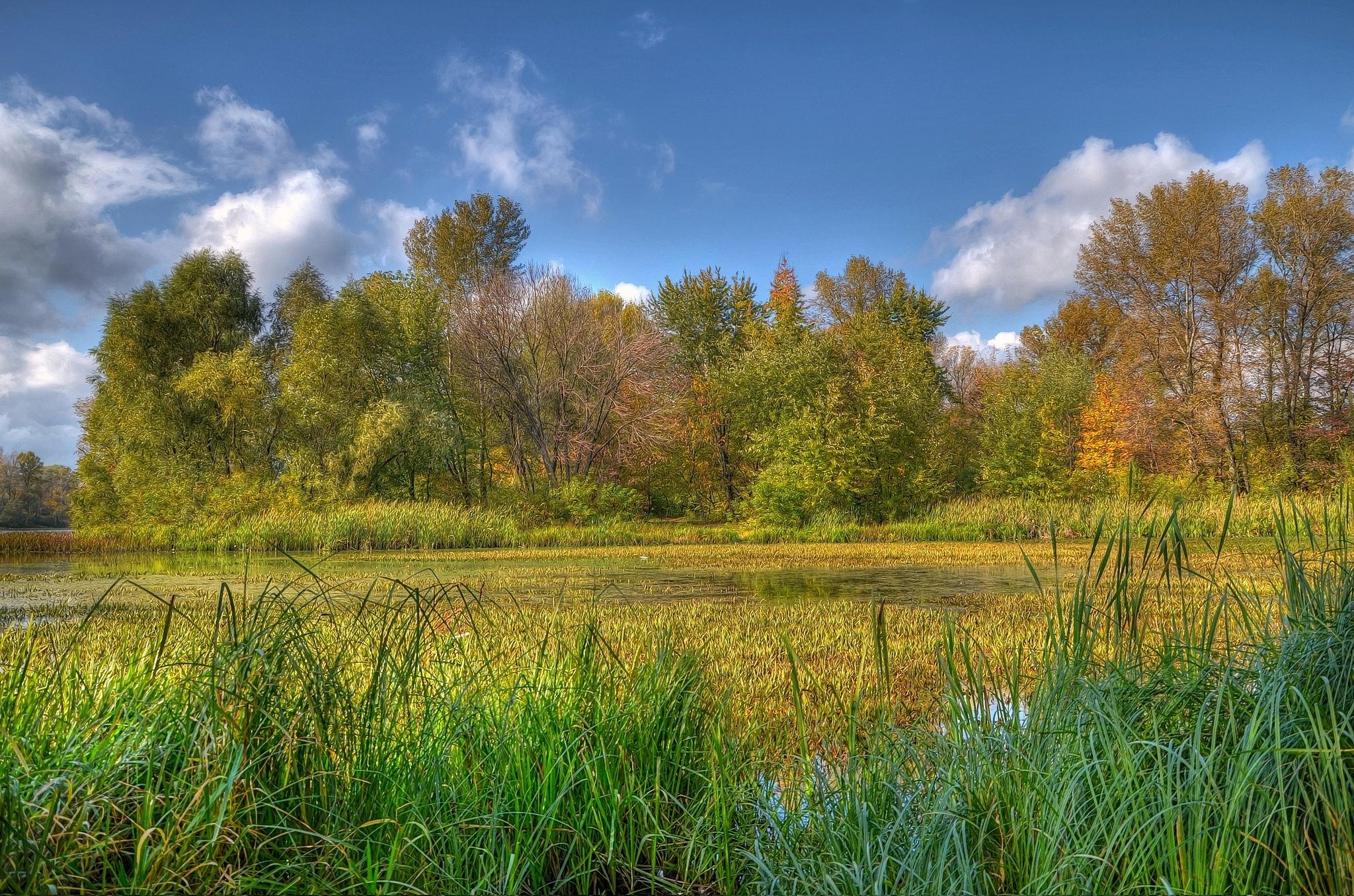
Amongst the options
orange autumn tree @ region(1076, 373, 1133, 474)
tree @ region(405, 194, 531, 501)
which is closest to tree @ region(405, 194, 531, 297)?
tree @ region(405, 194, 531, 501)

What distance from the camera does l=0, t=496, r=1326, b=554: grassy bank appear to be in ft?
66.2

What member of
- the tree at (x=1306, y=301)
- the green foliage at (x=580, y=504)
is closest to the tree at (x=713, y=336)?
the green foliage at (x=580, y=504)

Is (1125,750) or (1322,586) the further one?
(1322,586)

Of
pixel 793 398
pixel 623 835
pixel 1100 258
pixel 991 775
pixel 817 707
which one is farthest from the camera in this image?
pixel 1100 258

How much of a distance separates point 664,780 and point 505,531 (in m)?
20.2

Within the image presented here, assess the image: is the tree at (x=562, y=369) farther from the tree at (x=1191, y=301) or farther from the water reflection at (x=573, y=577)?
the tree at (x=1191, y=301)

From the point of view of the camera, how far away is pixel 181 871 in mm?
1891

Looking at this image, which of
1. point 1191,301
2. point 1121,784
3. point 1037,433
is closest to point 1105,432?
point 1037,433

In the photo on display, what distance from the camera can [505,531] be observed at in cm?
2234

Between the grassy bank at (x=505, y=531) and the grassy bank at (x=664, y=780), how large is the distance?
18.4 m

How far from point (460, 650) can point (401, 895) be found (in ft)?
3.72

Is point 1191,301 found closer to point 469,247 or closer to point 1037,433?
point 1037,433

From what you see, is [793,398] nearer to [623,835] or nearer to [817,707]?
[817,707]

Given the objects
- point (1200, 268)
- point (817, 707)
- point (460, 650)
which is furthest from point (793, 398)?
point (460, 650)
